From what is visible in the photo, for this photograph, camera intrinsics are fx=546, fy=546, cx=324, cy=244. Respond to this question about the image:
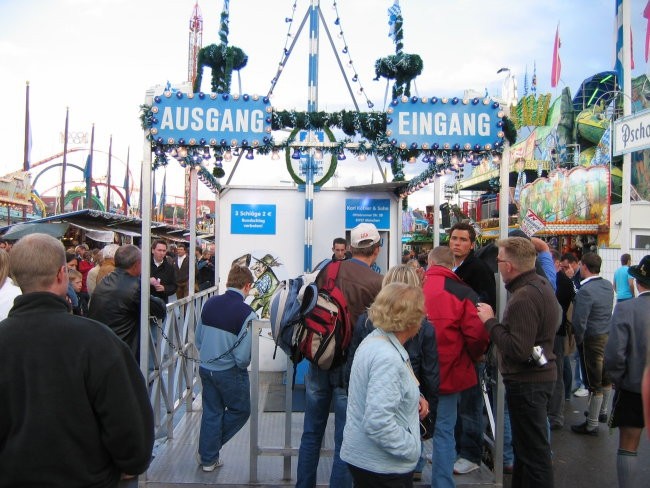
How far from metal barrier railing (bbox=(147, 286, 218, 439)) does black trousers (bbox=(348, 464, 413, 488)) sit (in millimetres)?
2583

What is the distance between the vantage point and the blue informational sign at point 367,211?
326 inches

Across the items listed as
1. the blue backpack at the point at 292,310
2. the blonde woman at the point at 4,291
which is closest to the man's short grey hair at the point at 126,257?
the blonde woman at the point at 4,291

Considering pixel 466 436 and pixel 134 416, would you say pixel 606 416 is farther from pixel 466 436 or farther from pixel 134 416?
pixel 134 416

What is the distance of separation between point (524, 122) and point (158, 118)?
3371 centimetres

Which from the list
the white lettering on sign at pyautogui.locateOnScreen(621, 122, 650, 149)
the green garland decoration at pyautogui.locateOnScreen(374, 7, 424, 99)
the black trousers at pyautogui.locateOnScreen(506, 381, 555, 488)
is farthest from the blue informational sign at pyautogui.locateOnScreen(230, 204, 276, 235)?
the white lettering on sign at pyautogui.locateOnScreen(621, 122, 650, 149)

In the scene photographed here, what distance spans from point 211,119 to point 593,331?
478 cm

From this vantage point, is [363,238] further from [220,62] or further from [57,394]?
[220,62]

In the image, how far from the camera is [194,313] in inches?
265

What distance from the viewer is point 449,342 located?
3.85m

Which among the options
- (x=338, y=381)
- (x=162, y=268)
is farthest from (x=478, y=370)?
(x=162, y=268)

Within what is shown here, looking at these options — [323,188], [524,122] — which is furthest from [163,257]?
→ [524,122]

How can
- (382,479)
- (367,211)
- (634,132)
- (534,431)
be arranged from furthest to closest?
(367,211) → (634,132) → (534,431) → (382,479)

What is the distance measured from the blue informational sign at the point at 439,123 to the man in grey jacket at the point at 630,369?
1694 mm

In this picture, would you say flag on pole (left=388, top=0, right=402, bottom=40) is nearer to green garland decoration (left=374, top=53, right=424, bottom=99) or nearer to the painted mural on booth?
green garland decoration (left=374, top=53, right=424, bottom=99)
